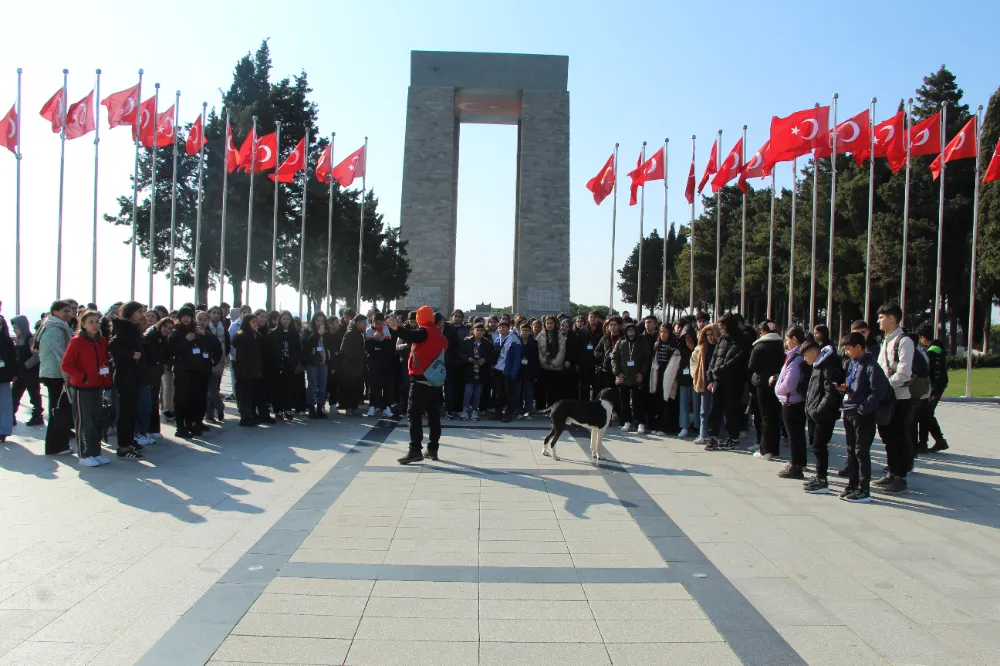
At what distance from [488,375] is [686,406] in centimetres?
315

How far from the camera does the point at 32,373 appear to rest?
9.56 metres

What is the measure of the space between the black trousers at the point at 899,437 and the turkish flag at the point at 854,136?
36.3ft

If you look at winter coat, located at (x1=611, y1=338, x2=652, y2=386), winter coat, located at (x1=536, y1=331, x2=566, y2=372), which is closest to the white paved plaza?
winter coat, located at (x1=611, y1=338, x2=652, y2=386)

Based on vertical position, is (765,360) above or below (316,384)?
above

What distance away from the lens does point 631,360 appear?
33.8ft

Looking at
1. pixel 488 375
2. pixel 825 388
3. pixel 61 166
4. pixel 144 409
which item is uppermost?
pixel 61 166

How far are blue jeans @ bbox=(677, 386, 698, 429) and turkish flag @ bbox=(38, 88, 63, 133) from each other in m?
13.7

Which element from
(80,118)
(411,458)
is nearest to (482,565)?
(411,458)

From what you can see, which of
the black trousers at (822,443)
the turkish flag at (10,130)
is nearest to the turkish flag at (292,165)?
the turkish flag at (10,130)

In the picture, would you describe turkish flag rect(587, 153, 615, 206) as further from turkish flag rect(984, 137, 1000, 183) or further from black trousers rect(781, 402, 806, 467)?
black trousers rect(781, 402, 806, 467)

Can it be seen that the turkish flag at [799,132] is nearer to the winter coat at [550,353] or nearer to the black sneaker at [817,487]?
the winter coat at [550,353]

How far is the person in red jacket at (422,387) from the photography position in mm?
7723

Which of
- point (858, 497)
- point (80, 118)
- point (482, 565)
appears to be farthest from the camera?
point (80, 118)

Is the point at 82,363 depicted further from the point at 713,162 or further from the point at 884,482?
the point at 713,162
